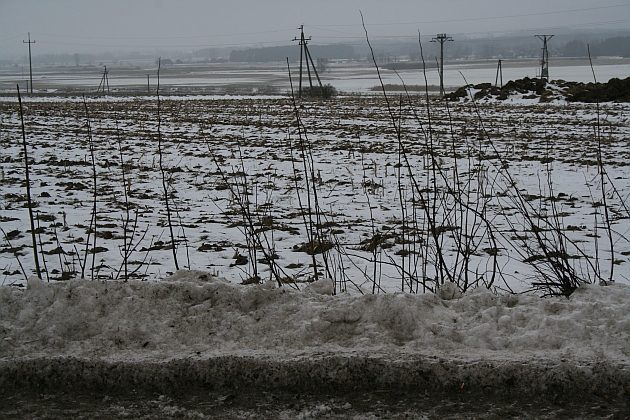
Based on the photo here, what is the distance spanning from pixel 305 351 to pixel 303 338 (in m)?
0.13

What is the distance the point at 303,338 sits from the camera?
3.48 meters

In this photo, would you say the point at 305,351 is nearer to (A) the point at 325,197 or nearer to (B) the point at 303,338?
(B) the point at 303,338

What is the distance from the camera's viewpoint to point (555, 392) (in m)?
3.04

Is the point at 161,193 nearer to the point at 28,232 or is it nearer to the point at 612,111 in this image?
the point at 28,232

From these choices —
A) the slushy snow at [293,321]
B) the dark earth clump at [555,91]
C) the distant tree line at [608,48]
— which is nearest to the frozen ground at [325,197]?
the slushy snow at [293,321]

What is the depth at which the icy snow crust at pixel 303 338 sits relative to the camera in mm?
3160

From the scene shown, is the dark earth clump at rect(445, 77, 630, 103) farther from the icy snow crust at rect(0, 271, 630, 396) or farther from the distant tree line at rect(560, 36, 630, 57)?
the distant tree line at rect(560, 36, 630, 57)

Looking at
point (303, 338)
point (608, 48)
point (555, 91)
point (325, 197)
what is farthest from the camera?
point (608, 48)

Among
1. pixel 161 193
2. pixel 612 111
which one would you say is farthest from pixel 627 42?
pixel 161 193

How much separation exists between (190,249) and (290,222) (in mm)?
1765

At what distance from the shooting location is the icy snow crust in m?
3.16

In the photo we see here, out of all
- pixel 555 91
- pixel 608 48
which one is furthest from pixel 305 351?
pixel 608 48

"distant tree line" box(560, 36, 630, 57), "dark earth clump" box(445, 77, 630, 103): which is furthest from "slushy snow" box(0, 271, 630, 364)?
A: "distant tree line" box(560, 36, 630, 57)

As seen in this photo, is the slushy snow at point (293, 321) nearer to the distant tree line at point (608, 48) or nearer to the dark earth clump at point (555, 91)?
the dark earth clump at point (555, 91)
